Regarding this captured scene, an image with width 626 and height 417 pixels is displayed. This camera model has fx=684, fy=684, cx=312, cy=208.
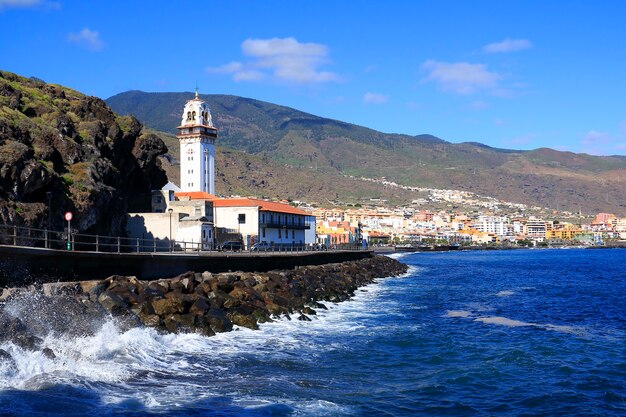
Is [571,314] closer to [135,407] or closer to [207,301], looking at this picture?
[207,301]

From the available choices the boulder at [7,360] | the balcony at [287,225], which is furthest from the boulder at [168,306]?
the balcony at [287,225]

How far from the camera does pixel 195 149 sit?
94.5 meters

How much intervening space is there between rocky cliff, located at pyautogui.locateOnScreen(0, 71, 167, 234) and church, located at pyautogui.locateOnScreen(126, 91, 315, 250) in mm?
2315

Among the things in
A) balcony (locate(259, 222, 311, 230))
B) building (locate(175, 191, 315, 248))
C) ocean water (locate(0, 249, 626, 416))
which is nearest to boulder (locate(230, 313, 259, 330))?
ocean water (locate(0, 249, 626, 416))

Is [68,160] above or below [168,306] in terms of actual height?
above

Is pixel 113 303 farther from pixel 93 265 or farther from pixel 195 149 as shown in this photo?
pixel 195 149

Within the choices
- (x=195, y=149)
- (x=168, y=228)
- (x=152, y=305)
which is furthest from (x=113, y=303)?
(x=195, y=149)

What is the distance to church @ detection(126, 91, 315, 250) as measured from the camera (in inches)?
2121

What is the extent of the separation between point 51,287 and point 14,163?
1454 centimetres

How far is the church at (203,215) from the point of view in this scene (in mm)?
53875

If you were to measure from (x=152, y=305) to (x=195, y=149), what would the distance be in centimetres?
7096

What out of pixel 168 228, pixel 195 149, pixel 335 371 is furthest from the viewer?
pixel 195 149

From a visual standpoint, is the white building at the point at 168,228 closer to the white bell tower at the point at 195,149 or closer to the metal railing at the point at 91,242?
the metal railing at the point at 91,242

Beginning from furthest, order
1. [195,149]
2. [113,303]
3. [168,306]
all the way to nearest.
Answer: [195,149] < [168,306] < [113,303]
